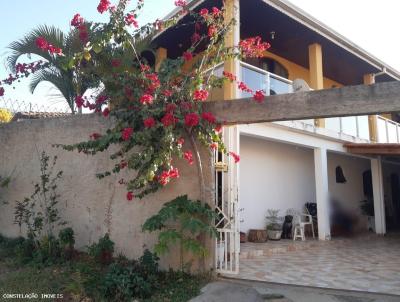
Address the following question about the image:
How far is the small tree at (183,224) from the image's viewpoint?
554 cm

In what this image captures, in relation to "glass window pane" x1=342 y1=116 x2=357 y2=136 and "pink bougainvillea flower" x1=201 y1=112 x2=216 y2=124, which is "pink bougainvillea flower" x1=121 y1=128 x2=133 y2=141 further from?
"glass window pane" x1=342 y1=116 x2=357 y2=136

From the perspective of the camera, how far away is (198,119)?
580cm

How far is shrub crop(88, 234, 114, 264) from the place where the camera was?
21.6 ft

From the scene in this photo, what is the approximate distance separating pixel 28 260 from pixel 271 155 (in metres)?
8.10

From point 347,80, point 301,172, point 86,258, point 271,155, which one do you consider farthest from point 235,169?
point 347,80

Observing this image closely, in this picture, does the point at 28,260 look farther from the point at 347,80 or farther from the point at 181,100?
the point at 347,80

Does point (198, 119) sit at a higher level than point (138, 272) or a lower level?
higher

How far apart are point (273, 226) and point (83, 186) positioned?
6.28 meters

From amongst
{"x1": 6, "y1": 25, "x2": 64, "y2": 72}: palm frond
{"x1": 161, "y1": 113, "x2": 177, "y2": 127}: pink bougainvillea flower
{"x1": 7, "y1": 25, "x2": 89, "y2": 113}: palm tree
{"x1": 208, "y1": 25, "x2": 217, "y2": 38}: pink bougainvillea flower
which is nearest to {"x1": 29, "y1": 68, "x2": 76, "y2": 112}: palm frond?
{"x1": 7, "y1": 25, "x2": 89, "y2": 113}: palm tree

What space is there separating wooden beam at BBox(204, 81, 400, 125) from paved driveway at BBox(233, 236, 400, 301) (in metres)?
2.81

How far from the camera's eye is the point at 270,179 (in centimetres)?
1210

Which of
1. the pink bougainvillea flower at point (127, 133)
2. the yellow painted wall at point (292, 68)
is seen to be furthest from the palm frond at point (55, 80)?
the yellow painted wall at point (292, 68)

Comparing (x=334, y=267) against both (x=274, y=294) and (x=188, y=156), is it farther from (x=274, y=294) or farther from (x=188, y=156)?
(x=188, y=156)

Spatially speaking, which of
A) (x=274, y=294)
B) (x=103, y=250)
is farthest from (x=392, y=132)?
(x=103, y=250)
